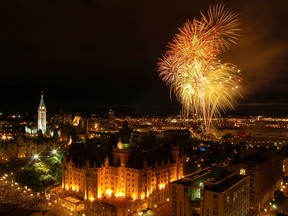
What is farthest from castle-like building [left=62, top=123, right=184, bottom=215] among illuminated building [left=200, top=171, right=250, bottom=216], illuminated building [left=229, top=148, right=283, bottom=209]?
illuminated building [left=200, top=171, right=250, bottom=216]

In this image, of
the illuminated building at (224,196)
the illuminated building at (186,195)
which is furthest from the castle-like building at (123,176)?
the illuminated building at (224,196)

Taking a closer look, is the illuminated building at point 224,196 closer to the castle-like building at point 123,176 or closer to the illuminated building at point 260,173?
the illuminated building at point 260,173

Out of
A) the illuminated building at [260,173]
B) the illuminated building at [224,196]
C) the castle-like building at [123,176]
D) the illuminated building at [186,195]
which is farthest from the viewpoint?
the castle-like building at [123,176]

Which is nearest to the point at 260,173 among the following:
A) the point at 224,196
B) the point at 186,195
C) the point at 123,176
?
the point at 224,196

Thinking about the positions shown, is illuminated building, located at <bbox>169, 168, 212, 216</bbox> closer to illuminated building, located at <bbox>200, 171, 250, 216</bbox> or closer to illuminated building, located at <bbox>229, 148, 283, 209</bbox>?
illuminated building, located at <bbox>200, 171, 250, 216</bbox>

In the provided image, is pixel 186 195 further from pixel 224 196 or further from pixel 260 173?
pixel 260 173
